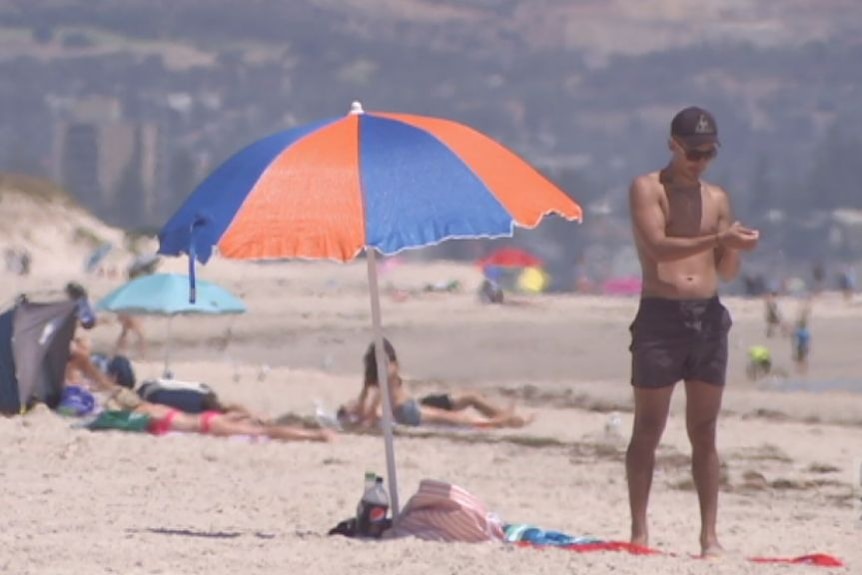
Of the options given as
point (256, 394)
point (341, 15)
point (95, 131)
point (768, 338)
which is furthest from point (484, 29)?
point (256, 394)

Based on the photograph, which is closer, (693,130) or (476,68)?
(693,130)

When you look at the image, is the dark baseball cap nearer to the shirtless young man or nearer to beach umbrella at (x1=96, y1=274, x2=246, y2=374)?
the shirtless young man

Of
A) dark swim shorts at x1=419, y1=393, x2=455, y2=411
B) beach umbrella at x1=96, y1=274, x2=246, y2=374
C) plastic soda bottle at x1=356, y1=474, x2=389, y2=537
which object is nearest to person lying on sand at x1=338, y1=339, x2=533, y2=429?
dark swim shorts at x1=419, y1=393, x2=455, y2=411

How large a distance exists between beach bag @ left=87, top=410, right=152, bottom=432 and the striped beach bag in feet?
13.8

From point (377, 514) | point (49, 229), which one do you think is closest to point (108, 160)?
point (49, 229)

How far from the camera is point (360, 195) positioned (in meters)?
7.90

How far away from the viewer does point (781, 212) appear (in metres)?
126

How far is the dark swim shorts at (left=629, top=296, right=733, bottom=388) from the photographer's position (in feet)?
25.1

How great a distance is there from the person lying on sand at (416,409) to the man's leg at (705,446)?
584 centimetres

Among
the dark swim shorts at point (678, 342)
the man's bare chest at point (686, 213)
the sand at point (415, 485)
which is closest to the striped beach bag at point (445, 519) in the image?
the sand at point (415, 485)

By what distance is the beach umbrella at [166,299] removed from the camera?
1642cm

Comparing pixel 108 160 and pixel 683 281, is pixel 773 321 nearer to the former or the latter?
pixel 683 281

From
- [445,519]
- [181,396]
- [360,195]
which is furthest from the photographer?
[181,396]

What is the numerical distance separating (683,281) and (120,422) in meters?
5.17
